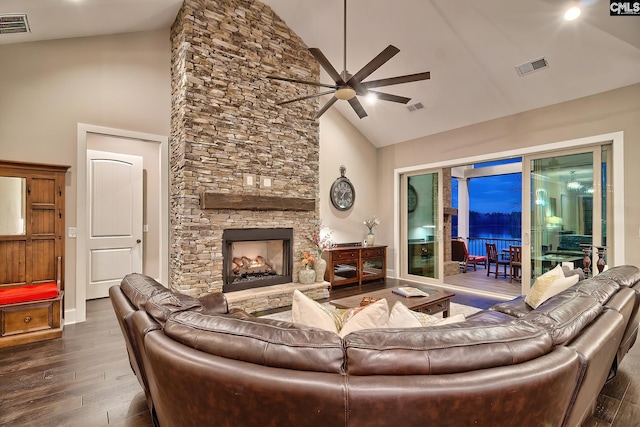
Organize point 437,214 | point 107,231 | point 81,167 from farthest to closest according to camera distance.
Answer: point 437,214 → point 107,231 → point 81,167

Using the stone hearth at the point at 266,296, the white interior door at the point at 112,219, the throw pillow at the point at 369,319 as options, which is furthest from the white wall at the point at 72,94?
the throw pillow at the point at 369,319

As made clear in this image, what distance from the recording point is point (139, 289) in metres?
1.85

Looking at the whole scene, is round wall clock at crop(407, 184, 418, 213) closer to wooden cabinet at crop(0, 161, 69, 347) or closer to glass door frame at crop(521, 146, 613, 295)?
glass door frame at crop(521, 146, 613, 295)

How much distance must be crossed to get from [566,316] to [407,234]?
17.3 ft

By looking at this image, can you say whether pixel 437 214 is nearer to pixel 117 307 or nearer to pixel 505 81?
pixel 505 81

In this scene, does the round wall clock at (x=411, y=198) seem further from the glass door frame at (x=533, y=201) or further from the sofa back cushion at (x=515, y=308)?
the sofa back cushion at (x=515, y=308)

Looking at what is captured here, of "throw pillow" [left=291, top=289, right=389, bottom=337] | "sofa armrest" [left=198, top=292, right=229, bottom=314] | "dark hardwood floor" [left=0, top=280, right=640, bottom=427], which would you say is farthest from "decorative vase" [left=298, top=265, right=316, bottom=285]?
"throw pillow" [left=291, top=289, right=389, bottom=337]

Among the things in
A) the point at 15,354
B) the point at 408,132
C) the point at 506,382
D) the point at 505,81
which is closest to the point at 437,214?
the point at 408,132

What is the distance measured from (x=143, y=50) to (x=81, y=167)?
1849 millimetres

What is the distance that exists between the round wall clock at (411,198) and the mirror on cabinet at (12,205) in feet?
20.3

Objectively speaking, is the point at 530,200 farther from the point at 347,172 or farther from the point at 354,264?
the point at 347,172

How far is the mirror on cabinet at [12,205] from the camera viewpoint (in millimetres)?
3265

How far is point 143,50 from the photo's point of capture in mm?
4227

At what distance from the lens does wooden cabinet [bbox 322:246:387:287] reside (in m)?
5.65
